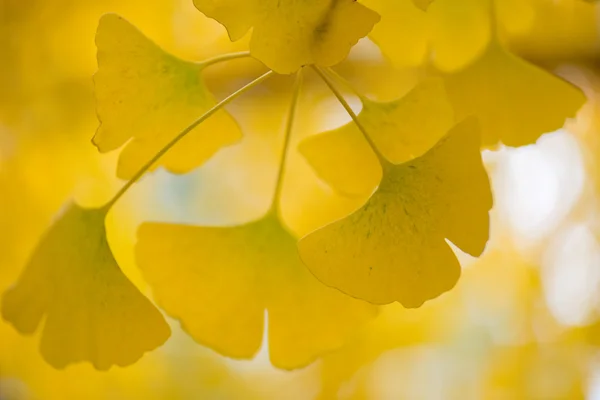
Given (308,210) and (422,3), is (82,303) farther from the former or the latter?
(308,210)

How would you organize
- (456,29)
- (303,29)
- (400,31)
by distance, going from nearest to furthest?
1. (303,29)
2. (400,31)
3. (456,29)

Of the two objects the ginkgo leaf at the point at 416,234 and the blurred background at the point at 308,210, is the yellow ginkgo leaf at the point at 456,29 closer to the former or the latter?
the blurred background at the point at 308,210

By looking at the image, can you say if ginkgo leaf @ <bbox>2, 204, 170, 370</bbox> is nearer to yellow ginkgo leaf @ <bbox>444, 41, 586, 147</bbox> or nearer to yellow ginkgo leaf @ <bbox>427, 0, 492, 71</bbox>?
yellow ginkgo leaf @ <bbox>444, 41, 586, 147</bbox>

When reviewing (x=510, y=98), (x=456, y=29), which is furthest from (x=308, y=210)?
(x=510, y=98)

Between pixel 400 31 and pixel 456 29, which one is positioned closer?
pixel 400 31

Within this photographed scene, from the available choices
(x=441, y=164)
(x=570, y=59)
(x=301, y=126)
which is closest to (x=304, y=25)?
(x=441, y=164)

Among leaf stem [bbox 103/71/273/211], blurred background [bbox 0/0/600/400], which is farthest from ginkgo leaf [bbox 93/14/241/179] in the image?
blurred background [bbox 0/0/600/400]
